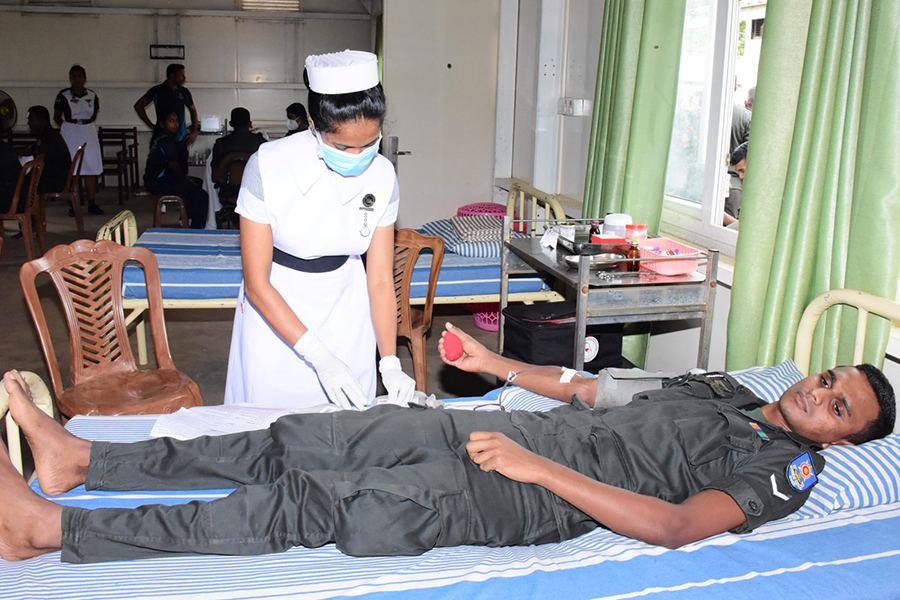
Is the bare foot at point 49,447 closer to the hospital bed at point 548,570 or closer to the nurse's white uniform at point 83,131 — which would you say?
the hospital bed at point 548,570

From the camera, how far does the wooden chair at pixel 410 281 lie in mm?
3049

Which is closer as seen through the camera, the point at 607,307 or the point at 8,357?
the point at 607,307

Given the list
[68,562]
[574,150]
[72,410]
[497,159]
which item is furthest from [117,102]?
[68,562]

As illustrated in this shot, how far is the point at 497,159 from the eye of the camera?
18.2ft

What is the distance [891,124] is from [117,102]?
10483mm

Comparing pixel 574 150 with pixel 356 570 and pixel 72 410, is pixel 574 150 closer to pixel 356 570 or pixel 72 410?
pixel 72 410

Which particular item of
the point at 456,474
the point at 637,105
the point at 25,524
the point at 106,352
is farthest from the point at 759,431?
the point at 106,352

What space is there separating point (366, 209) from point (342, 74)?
393mm

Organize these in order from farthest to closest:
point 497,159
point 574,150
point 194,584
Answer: point 497,159, point 574,150, point 194,584

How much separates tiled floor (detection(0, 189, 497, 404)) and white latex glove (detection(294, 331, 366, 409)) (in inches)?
62.8

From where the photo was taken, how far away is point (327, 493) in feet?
4.80

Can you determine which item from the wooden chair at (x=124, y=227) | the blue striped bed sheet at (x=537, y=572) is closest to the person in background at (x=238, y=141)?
the wooden chair at (x=124, y=227)

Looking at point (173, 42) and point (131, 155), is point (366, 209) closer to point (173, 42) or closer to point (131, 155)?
point (131, 155)

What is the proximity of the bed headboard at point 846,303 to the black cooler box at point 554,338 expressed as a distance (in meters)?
0.79
